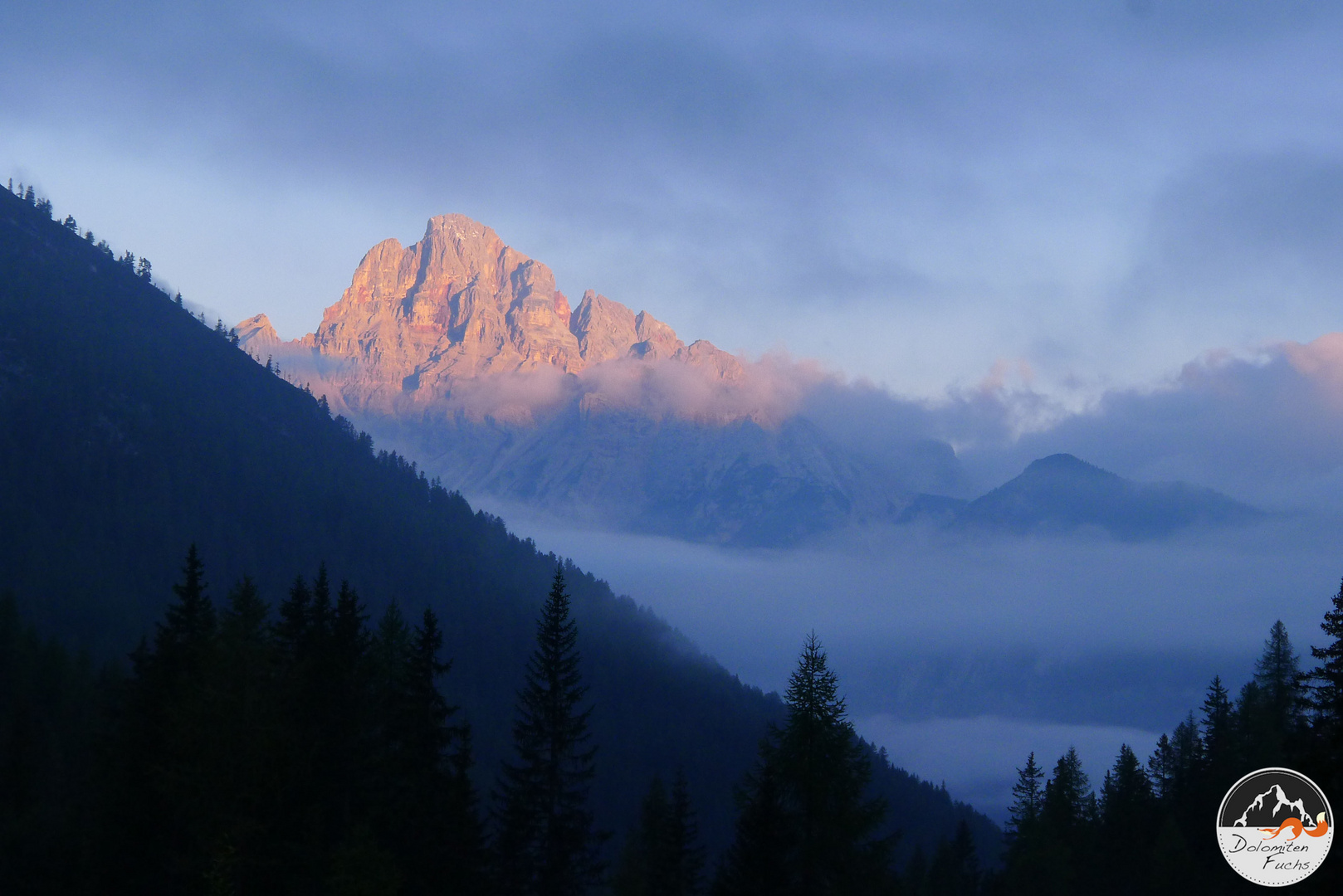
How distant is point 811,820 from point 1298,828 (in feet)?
48.9

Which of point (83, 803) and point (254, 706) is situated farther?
point (83, 803)

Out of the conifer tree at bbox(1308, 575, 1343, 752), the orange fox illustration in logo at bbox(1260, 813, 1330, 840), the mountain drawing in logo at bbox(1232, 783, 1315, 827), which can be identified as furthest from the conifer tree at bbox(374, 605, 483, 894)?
the conifer tree at bbox(1308, 575, 1343, 752)

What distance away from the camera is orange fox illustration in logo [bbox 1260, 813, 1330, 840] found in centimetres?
3347

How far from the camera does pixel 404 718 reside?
43062mm

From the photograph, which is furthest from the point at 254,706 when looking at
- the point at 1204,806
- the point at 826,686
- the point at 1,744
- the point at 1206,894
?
the point at 1204,806

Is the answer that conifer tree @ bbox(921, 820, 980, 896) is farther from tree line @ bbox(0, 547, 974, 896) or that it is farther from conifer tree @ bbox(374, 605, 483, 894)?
conifer tree @ bbox(374, 605, 483, 894)

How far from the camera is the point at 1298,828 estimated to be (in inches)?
1347

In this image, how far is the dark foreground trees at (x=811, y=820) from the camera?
37.6 metres

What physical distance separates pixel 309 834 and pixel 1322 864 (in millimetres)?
31719

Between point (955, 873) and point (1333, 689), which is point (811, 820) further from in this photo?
point (955, 873)

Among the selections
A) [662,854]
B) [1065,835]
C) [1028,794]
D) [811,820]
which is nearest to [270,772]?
[811,820]

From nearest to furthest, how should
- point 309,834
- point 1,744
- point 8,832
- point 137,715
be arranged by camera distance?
point 309,834
point 137,715
point 8,832
point 1,744

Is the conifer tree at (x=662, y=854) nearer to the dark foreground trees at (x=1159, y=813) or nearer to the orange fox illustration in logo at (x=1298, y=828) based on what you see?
the dark foreground trees at (x=1159, y=813)

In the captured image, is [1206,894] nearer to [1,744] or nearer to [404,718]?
[404,718]
